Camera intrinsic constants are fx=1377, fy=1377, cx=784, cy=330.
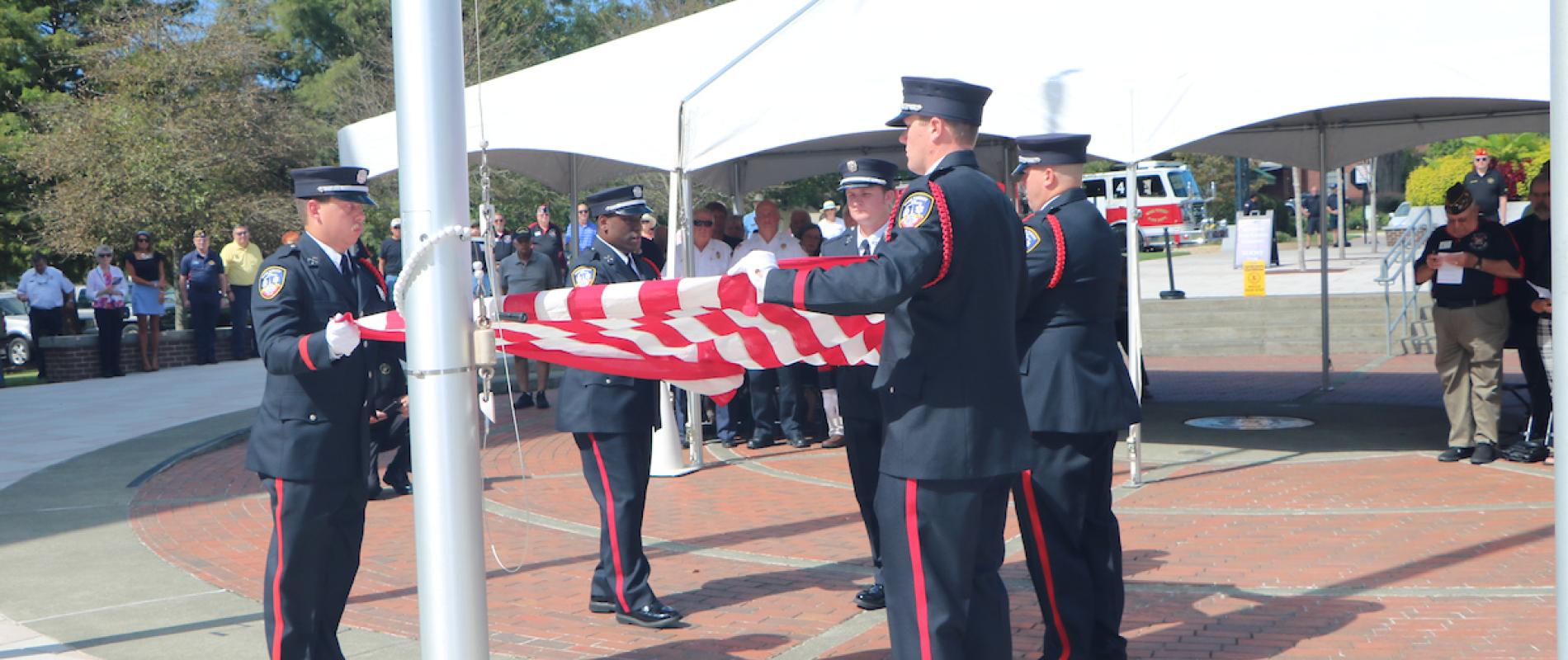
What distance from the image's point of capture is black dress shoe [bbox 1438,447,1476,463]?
934cm

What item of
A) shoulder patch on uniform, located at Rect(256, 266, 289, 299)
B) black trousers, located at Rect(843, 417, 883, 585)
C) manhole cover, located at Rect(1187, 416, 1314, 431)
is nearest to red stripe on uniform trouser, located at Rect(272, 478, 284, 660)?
shoulder patch on uniform, located at Rect(256, 266, 289, 299)

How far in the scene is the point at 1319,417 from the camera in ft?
38.3

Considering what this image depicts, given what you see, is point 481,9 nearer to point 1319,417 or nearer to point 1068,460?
point 1319,417

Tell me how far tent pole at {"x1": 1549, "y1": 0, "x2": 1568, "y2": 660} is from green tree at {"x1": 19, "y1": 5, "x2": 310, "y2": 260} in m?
24.1

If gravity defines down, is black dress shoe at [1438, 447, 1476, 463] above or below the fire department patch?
below

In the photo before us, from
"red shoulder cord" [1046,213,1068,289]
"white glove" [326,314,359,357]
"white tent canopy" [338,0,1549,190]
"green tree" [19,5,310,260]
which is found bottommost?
"white glove" [326,314,359,357]

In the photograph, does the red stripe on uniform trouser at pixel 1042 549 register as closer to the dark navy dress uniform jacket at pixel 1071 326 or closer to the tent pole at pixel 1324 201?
the dark navy dress uniform jacket at pixel 1071 326

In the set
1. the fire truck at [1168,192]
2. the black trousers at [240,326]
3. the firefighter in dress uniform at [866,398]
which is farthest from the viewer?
the fire truck at [1168,192]

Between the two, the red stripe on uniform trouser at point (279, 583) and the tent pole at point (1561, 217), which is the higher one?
the tent pole at point (1561, 217)

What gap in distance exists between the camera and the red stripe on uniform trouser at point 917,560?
3.86m

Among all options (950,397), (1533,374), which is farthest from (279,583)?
(1533,374)

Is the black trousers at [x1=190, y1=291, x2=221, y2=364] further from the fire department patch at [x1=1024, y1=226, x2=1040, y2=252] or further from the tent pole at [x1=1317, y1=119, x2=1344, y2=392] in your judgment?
the fire department patch at [x1=1024, y1=226, x2=1040, y2=252]

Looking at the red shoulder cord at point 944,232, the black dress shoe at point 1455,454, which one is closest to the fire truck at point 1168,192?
the black dress shoe at point 1455,454

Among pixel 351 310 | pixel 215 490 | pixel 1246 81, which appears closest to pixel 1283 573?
pixel 1246 81
